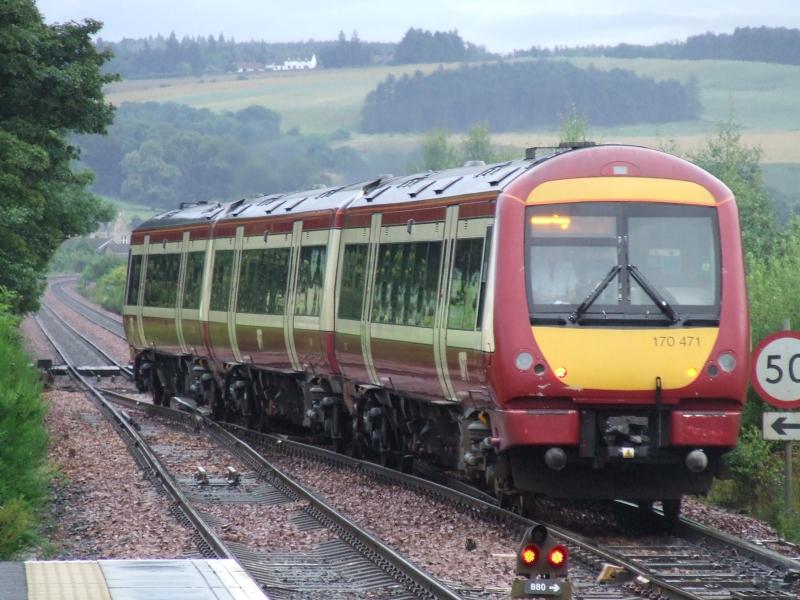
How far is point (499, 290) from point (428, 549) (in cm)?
210

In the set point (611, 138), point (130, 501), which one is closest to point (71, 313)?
point (611, 138)

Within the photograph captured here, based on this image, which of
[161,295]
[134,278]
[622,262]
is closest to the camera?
[622,262]

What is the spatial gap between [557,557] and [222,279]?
16.8 meters

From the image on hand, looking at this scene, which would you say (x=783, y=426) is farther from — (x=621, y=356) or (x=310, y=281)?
(x=310, y=281)

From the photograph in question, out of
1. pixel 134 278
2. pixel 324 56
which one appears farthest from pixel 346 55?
pixel 134 278

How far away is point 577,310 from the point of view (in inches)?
508

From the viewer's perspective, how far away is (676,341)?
1294cm

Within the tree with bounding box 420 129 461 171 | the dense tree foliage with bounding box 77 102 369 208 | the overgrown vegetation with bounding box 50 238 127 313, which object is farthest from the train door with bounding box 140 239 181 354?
the tree with bounding box 420 129 461 171

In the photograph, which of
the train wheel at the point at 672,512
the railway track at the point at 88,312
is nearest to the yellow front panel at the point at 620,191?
the train wheel at the point at 672,512

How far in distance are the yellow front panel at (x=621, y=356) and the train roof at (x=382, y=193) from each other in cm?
144

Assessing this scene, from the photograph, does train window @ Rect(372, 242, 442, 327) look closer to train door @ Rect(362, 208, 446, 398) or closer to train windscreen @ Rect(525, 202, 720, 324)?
train door @ Rect(362, 208, 446, 398)

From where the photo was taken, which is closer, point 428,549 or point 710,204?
point 428,549

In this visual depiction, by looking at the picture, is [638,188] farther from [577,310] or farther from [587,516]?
[587,516]

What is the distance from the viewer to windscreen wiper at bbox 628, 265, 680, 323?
13.0 m
